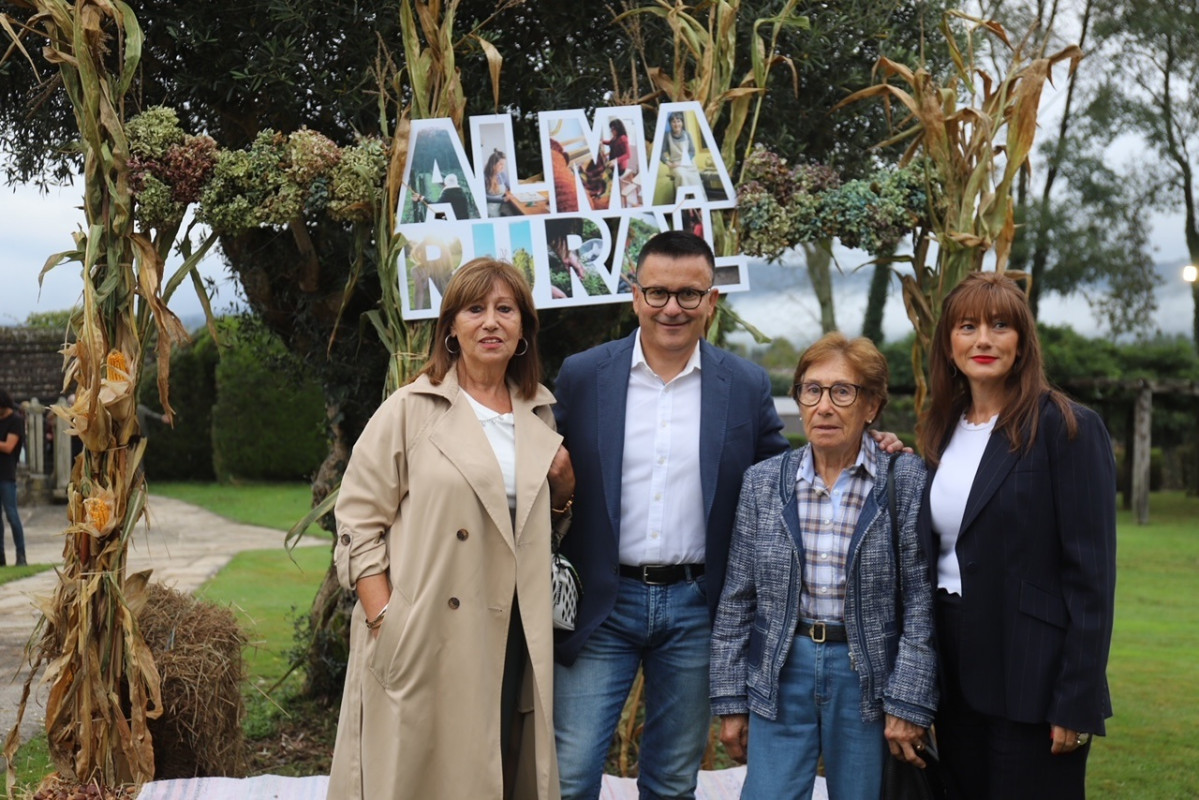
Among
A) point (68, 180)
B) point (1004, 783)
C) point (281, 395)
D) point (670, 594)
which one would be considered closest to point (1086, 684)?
point (1004, 783)

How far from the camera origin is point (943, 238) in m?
4.00

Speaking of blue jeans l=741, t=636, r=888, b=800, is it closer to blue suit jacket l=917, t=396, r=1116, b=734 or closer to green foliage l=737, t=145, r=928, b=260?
blue suit jacket l=917, t=396, r=1116, b=734

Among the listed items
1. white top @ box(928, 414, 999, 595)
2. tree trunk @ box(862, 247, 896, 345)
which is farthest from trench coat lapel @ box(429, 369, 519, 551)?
tree trunk @ box(862, 247, 896, 345)

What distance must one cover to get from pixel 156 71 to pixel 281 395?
41.8 feet

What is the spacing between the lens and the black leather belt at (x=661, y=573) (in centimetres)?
282

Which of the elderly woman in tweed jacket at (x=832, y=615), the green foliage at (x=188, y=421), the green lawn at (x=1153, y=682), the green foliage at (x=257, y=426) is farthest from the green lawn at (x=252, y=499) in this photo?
the elderly woman in tweed jacket at (x=832, y=615)

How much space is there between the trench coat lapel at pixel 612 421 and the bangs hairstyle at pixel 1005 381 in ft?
2.42

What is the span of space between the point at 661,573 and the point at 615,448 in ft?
1.07

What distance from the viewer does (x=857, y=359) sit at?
8.66 feet

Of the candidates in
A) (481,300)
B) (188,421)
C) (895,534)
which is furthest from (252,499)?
(895,534)

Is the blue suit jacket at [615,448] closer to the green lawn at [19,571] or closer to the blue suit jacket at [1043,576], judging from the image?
the blue suit jacket at [1043,576]

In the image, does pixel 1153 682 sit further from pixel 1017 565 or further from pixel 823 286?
pixel 823 286

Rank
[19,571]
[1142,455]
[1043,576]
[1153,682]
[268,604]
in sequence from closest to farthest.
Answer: [1043,576], [1153,682], [268,604], [19,571], [1142,455]

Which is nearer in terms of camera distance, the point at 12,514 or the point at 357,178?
the point at 357,178
